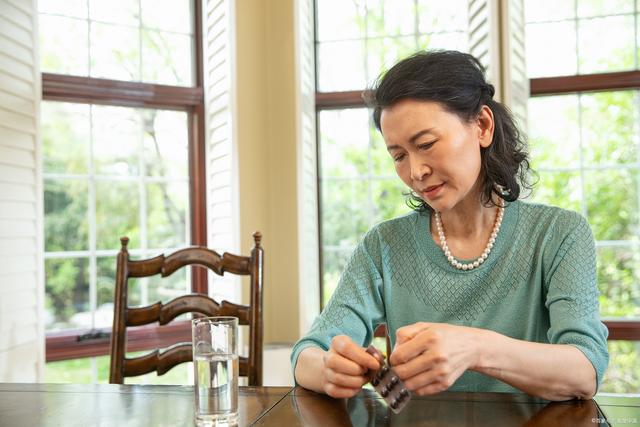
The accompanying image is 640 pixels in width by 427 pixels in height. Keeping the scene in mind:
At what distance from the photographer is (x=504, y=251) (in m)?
1.44

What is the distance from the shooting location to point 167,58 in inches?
117

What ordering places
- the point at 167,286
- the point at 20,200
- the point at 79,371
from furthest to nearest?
the point at 167,286 → the point at 79,371 → the point at 20,200

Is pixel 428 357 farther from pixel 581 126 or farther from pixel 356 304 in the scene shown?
pixel 581 126

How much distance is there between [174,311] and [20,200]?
2.93 feet

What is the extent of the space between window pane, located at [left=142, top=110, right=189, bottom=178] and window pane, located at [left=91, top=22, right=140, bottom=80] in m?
0.19

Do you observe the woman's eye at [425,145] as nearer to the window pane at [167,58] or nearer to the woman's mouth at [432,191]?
the woman's mouth at [432,191]

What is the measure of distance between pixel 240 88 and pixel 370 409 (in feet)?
6.80

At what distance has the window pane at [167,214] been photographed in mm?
2920

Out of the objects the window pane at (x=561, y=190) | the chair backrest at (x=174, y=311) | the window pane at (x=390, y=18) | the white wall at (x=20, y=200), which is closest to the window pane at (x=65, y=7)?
the white wall at (x=20, y=200)

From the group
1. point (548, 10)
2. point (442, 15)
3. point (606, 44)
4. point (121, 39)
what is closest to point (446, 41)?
point (442, 15)

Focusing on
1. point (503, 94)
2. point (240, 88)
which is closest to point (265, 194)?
point (240, 88)

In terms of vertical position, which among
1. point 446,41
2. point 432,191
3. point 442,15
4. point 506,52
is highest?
point 442,15

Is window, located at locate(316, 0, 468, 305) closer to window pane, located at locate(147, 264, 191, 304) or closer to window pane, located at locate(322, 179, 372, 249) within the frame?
window pane, located at locate(322, 179, 372, 249)

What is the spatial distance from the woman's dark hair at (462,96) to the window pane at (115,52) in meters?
1.63
